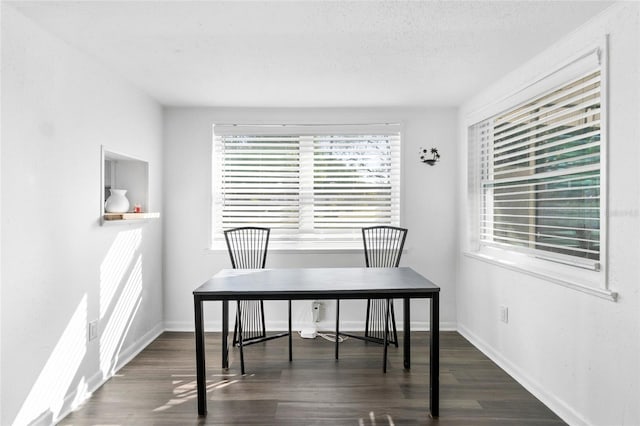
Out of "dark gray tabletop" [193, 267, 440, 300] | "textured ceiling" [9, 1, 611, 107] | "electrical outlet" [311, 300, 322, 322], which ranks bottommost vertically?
"electrical outlet" [311, 300, 322, 322]

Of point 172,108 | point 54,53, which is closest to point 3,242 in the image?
point 54,53

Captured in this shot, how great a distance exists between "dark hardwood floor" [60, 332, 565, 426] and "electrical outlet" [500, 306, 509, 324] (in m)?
0.39

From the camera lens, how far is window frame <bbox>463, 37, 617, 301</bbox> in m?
2.01

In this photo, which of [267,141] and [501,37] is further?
[267,141]

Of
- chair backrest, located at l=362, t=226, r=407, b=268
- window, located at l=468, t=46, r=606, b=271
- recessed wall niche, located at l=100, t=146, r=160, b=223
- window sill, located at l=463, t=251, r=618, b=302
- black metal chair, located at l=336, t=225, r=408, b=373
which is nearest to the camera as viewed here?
window sill, located at l=463, t=251, r=618, b=302

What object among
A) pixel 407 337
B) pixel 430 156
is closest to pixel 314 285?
pixel 407 337

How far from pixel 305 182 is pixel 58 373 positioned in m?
2.60

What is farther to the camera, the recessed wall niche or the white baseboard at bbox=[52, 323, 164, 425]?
the recessed wall niche

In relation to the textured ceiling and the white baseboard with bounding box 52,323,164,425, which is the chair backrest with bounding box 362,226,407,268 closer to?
the textured ceiling

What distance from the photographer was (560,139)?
2.47 meters

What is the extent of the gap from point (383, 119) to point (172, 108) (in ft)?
7.26

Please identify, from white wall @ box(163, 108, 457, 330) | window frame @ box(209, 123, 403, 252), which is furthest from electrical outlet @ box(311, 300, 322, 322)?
window frame @ box(209, 123, 403, 252)

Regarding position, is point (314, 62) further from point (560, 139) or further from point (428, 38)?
point (560, 139)

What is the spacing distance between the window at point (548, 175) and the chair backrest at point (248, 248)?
2107 millimetres
